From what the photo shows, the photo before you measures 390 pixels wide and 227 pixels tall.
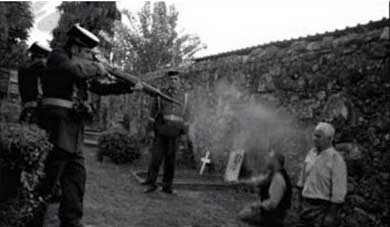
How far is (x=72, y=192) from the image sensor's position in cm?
336

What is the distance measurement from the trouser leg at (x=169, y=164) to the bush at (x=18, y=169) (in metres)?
3.08

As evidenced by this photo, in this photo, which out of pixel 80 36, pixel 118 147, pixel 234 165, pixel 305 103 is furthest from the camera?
pixel 118 147

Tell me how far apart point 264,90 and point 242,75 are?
82cm

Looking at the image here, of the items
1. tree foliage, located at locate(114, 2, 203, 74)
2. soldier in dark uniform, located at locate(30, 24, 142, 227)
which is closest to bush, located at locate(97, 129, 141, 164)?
soldier in dark uniform, located at locate(30, 24, 142, 227)

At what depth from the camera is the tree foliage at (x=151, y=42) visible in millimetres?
23969

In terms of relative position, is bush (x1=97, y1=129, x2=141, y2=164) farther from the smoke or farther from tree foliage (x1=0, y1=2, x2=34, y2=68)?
tree foliage (x1=0, y1=2, x2=34, y2=68)

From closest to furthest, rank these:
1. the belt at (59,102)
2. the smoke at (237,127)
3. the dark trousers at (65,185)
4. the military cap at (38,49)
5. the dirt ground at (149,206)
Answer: the dark trousers at (65,185) < the belt at (59,102) < the dirt ground at (149,206) < the military cap at (38,49) < the smoke at (237,127)

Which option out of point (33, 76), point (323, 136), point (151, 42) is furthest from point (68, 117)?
point (151, 42)

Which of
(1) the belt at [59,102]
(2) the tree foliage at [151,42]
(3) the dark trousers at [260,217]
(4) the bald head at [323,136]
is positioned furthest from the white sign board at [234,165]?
(2) the tree foliage at [151,42]

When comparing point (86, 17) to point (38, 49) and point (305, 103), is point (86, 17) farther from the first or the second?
point (305, 103)

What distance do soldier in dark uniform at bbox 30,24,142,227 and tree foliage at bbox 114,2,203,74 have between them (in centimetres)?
2026

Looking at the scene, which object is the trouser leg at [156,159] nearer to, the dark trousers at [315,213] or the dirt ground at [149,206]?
the dirt ground at [149,206]

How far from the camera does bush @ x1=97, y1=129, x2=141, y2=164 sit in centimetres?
848

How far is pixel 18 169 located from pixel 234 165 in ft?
16.3
